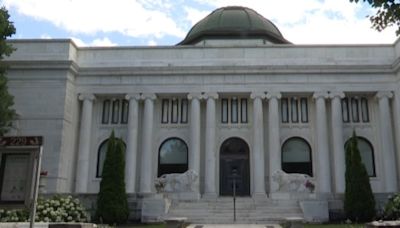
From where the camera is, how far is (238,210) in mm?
21188

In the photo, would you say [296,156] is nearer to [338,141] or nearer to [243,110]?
[338,141]

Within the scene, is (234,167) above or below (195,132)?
below

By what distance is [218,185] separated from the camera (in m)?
26.5

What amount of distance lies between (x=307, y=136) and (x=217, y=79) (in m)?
6.44

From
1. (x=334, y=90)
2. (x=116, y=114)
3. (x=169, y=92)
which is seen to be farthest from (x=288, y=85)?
(x=116, y=114)

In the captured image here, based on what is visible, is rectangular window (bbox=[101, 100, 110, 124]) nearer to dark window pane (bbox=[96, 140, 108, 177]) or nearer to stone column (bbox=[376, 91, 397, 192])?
dark window pane (bbox=[96, 140, 108, 177])

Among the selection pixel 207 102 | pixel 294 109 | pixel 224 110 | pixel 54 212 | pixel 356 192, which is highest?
pixel 207 102

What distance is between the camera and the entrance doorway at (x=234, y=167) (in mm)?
26672

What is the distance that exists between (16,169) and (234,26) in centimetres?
2362

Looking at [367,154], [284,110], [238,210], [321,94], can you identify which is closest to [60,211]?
[238,210]

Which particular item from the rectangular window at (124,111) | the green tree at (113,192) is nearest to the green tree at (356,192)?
the green tree at (113,192)

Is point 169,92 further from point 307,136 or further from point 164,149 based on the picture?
point 307,136

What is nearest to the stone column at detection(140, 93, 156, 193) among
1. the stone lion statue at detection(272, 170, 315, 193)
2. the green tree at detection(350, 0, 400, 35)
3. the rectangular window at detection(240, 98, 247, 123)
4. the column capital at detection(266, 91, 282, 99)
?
the rectangular window at detection(240, 98, 247, 123)

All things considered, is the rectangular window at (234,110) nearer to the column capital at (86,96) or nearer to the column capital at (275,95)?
the column capital at (275,95)
